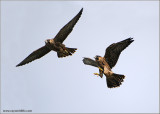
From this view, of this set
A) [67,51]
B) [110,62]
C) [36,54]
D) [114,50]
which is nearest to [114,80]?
[110,62]

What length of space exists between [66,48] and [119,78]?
421 centimetres

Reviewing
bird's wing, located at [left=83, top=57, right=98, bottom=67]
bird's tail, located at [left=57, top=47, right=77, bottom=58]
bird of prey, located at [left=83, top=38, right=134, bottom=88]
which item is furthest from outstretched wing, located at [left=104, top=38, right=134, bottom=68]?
bird's tail, located at [left=57, top=47, right=77, bottom=58]

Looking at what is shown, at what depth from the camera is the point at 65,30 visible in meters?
21.4

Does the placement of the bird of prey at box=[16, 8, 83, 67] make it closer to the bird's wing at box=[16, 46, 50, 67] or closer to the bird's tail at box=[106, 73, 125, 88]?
the bird's wing at box=[16, 46, 50, 67]

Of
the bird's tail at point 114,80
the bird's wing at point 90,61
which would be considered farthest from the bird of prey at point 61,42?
the bird's tail at point 114,80

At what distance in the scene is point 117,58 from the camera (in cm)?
1938

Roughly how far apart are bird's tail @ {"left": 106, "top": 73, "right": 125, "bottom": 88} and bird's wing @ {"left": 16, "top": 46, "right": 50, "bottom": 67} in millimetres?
4986

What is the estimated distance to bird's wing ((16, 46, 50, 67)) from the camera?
73.2 feet

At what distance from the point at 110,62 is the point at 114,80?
Result: 1035mm

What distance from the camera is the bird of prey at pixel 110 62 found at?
18.9 m

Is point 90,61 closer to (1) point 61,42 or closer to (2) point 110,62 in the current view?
(2) point 110,62

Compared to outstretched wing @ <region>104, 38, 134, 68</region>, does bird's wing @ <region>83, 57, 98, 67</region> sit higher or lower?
lower

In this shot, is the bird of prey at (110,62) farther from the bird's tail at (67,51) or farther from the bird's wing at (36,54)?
the bird's wing at (36,54)

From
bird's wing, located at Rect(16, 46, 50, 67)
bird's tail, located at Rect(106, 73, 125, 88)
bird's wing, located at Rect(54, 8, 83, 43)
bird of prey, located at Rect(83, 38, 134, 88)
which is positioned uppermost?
bird's wing, located at Rect(54, 8, 83, 43)
